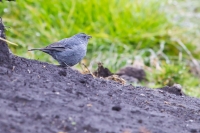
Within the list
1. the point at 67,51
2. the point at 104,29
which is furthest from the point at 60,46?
the point at 104,29

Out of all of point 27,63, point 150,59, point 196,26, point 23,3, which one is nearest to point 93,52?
point 150,59

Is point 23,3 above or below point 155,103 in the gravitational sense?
above

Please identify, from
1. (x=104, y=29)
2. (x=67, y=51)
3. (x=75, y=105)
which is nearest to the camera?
(x=75, y=105)

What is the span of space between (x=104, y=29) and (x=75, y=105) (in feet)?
19.1

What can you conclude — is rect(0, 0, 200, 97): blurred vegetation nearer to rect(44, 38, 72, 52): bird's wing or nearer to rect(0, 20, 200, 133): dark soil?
rect(44, 38, 72, 52): bird's wing

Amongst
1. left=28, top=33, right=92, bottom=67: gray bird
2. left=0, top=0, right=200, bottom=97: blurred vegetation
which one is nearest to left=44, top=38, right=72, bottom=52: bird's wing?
left=28, top=33, right=92, bottom=67: gray bird

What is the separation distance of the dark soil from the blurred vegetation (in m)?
4.60

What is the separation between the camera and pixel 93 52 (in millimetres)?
9031

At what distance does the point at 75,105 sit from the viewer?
337 cm

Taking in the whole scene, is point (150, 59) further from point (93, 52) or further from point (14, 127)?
point (14, 127)

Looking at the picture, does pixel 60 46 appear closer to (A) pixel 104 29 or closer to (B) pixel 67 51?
(B) pixel 67 51

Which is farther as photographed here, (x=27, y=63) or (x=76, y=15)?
(x=76, y=15)

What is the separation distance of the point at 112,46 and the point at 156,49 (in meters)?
0.94

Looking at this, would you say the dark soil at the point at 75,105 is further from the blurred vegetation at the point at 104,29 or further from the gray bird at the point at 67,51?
the blurred vegetation at the point at 104,29
